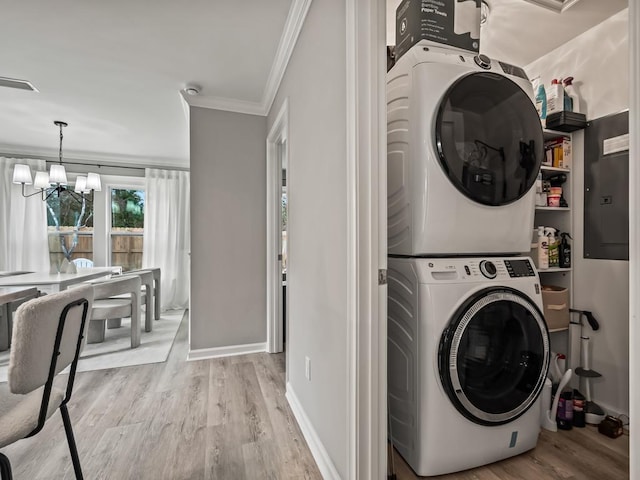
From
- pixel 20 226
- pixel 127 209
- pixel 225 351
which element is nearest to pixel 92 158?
pixel 127 209

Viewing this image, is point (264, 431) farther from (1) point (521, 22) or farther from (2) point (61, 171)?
(2) point (61, 171)

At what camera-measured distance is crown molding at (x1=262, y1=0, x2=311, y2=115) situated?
1781 millimetres

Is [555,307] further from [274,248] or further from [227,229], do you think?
[227,229]

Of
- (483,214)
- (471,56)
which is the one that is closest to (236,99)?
(471,56)

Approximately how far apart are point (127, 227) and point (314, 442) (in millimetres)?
4926

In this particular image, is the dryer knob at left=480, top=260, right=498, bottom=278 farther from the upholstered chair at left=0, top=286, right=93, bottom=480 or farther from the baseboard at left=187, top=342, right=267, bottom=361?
the baseboard at left=187, top=342, right=267, bottom=361

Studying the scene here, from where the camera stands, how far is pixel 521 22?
2.11m

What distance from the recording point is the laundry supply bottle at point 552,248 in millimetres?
2164

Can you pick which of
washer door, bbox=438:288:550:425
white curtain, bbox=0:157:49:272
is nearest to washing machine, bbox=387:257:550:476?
washer door, bbox=438:288:550:425

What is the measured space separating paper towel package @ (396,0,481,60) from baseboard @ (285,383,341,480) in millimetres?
1921

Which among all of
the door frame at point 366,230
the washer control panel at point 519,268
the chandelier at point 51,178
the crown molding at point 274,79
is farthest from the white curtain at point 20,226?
the washer control panel at point 519,268

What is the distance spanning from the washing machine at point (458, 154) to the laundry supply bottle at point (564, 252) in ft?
2.99

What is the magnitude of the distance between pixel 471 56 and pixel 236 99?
6.90 ft

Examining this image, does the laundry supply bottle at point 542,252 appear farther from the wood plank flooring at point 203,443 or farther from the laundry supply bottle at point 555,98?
the wood plank flooring at point 203,443
